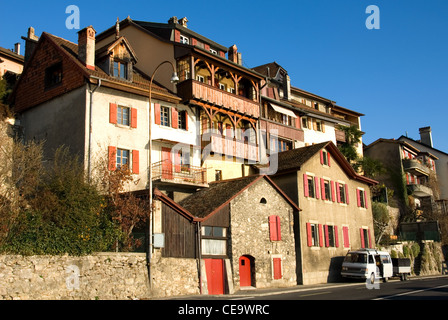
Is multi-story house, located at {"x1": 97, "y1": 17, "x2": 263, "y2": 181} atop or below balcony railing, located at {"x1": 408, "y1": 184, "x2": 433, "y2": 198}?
atop

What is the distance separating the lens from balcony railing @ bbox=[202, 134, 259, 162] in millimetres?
33175

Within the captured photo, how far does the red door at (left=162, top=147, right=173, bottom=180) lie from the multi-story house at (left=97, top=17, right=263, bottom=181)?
363 millimetres

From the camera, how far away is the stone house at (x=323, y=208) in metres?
33.4

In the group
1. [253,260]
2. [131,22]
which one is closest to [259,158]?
[253,260]

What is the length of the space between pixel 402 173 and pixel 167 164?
129 feet

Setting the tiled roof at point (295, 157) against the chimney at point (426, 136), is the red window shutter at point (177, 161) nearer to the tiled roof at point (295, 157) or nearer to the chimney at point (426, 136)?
the tiled roof at point (295, 157)

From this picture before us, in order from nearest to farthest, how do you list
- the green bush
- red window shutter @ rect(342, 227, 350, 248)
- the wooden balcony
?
the green bush → the wooden balcony → red window shutter @ rect(342, 227, 350, 248)

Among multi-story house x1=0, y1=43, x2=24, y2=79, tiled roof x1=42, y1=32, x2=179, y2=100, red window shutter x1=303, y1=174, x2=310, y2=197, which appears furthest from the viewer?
multi-story house x1=0, y1=43, x2=24, y2=79

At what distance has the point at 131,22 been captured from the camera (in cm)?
3694

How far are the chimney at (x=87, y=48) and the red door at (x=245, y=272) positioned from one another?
14.4 m

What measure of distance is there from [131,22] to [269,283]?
850 inches

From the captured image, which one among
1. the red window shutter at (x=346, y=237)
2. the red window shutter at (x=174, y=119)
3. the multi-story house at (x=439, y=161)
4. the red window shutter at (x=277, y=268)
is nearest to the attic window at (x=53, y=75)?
the red window shutter at (x=174, y=119)

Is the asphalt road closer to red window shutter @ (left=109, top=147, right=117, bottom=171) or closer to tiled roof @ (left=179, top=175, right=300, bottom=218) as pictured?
tiled roof @ (left=179, top=175, right=300, bottom=218)

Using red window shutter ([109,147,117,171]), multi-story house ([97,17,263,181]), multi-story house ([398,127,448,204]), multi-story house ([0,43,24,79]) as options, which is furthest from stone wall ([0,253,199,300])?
multi-story house ([398,127,448,204])
